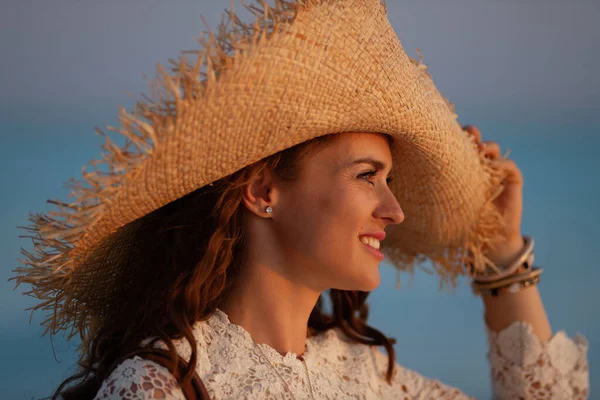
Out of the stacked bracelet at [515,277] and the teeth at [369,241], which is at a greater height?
the stacked bracelet at [515,277]

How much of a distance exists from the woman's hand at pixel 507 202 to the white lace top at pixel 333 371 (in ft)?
0.87

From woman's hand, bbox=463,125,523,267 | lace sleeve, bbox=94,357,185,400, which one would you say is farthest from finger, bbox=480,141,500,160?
lace sleeve, bbox=94,357,185,400

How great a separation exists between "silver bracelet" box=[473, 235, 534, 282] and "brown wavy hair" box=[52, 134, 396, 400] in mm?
925

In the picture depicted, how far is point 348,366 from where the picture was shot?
2406 millimetres

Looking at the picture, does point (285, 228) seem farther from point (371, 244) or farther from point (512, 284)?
point (512, 284)

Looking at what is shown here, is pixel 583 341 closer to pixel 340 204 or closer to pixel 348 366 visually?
pixel 348 366

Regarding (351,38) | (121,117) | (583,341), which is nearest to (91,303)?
(121,117)

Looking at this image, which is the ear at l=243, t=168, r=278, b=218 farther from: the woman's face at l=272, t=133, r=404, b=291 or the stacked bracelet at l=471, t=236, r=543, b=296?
the stacked bracelet at l=471, t=236, r=543, b=296

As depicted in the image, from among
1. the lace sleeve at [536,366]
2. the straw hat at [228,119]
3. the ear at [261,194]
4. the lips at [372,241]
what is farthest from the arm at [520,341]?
the ear at [261,194]

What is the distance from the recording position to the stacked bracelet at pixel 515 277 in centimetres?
255

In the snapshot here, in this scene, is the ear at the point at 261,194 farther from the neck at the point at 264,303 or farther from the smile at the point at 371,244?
the smile at the point at 371,244

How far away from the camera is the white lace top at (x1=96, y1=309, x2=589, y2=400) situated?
1.80 meters

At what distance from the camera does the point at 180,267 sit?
2.07 m

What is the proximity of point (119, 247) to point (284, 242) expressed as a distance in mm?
493
